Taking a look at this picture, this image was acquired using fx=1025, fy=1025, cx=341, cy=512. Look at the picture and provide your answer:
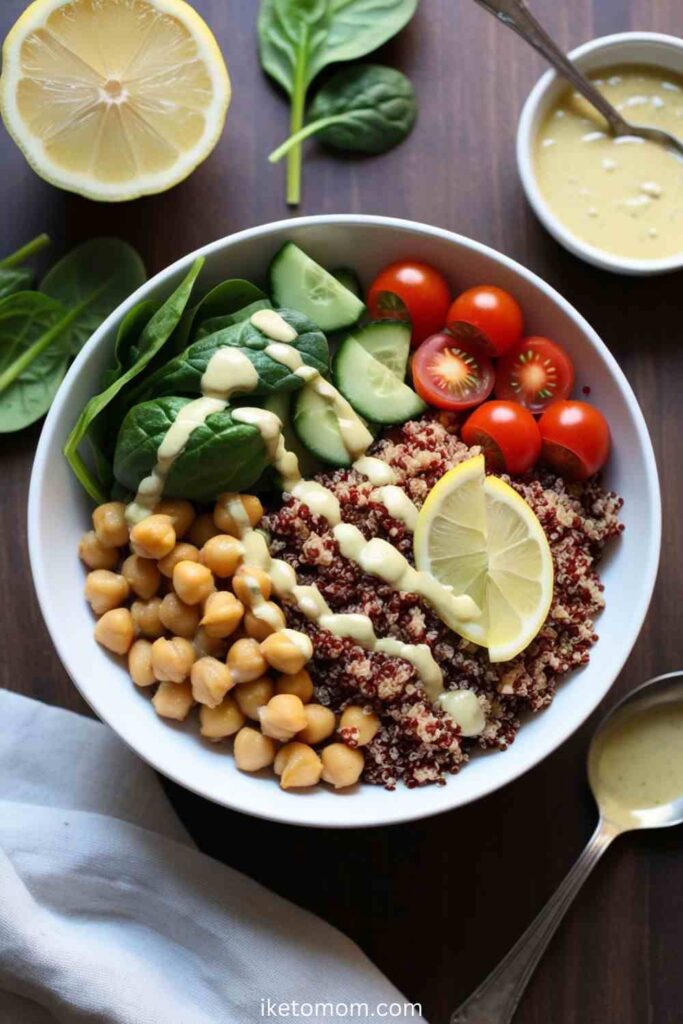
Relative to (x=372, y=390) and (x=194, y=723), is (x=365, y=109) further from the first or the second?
(x=194, y=723)

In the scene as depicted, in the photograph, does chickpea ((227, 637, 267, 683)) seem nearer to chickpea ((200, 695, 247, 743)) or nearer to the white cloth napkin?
chickpea ((200, 695, 247, 743))

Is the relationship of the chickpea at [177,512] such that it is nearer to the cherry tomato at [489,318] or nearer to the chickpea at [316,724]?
the chickpea at [316,724]

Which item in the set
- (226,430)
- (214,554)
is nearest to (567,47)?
(226,430)

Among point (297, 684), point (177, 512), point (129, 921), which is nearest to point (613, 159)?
point (177, 512)

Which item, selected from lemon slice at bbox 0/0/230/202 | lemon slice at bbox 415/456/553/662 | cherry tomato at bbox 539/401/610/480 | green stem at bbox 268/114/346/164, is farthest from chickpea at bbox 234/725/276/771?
green stem at bbox 268/114/346/164

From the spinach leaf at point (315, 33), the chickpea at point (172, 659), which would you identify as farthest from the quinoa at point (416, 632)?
the spinach leaf at point (315, 33)
